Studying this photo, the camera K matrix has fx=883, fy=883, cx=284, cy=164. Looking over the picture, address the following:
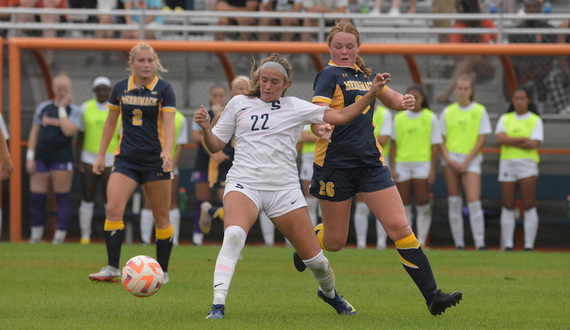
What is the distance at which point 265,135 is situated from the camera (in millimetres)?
6465

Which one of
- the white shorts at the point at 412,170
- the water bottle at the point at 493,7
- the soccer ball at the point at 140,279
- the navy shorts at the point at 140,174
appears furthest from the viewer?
the water bottle at the point at 493,7

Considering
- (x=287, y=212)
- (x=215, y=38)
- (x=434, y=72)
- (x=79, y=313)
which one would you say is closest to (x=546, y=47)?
(x=434, y=72)

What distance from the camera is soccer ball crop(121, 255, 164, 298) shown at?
6.69m

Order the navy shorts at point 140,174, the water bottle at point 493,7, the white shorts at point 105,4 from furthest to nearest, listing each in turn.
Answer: the white shorts at point 105,4
the water bottle at point 493,7
the navy shorts at point 140,174

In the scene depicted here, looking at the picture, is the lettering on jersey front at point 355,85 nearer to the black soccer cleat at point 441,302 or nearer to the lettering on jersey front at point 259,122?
the lettering on jersey front at point 259,122

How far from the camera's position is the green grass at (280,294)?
6.27 meters

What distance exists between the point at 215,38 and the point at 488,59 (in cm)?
449

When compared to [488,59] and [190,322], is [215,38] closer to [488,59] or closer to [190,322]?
[488,59]

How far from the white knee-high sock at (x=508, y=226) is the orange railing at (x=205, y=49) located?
1.77 m

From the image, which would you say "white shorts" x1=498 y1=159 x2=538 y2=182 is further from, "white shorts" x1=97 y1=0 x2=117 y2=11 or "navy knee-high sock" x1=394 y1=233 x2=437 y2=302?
"white shorts" x1=97 y1=0 x2=117 y2=11

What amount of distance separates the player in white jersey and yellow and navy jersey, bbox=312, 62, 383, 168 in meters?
0.36

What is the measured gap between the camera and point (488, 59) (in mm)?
14219

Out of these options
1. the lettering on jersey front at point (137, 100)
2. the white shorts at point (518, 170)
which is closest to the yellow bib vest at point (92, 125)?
the lettering on jersey front at point (137, 100)

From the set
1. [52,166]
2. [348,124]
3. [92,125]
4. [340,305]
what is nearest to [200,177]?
[92,125]
